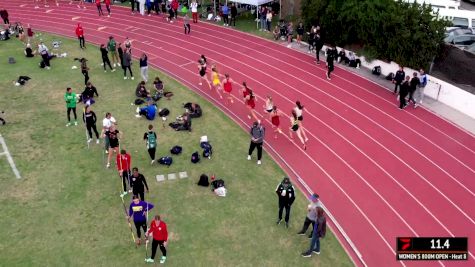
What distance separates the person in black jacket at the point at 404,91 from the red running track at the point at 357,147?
1.48ft

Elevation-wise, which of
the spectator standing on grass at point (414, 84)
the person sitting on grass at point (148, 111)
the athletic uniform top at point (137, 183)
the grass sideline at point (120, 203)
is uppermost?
the spectator standing on grass at point (414, 84)

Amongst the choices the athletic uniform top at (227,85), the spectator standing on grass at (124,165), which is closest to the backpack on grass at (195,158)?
the spectator standing on grass at (124,165)

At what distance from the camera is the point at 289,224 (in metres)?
13.2

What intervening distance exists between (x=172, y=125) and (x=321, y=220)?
897cm

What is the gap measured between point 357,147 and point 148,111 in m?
8.52

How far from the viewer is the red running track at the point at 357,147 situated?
13336mm

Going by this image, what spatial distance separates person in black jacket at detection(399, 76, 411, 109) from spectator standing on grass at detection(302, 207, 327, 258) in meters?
9.80

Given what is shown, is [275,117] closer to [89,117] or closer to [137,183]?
[137,183]

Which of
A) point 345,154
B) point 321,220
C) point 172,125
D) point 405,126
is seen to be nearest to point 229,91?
point 172,125

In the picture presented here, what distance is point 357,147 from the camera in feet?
56.1

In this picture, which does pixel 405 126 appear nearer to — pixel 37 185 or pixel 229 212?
pixel 229 212

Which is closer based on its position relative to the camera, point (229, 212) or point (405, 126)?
point (229, 212)

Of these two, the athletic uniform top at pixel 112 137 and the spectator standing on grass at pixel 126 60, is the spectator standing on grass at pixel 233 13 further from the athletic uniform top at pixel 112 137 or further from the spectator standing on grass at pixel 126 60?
the athletic uniform top at pixel 112 137

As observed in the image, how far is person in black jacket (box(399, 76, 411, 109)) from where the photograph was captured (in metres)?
19.0
